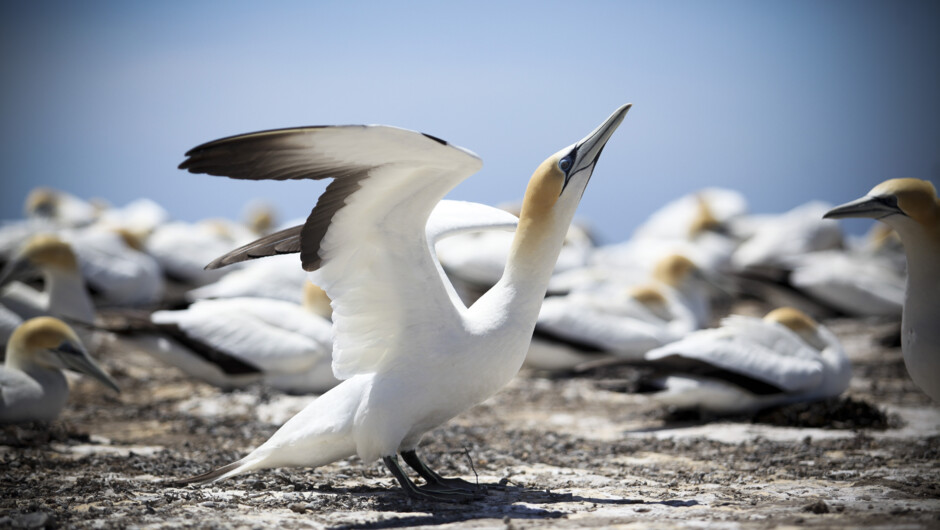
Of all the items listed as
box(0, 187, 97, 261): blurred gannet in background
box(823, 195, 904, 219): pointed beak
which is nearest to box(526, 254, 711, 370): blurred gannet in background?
box(823, 195, 904, 219): pointed beak

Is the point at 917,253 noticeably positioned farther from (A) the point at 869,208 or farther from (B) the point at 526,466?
(B) the point at 526,466

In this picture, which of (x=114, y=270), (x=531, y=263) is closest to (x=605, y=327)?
(x=531, y=263)

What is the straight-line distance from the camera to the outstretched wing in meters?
4.04

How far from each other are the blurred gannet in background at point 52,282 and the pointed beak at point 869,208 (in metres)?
7.44

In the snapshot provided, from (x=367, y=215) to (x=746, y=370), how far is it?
4304 millimetres

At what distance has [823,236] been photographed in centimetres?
1950

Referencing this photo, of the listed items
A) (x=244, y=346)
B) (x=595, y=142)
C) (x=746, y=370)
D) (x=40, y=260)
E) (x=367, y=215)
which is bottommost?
(x=746, y=370)

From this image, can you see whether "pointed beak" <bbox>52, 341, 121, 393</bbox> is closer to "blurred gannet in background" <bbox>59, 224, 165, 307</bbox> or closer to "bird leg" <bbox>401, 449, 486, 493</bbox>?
"bird leg" <bbox>401, 449, 486, 493</bbox>

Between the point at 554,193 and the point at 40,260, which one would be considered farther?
the point at 40,260

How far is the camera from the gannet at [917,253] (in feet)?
17.0

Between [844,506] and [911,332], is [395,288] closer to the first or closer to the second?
[844,506]

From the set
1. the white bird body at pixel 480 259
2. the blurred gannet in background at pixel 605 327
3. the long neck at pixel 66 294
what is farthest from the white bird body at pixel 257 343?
the white bird body at pixel 480 259

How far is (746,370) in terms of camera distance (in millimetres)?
7465

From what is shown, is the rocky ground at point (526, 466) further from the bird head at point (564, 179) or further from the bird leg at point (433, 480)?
the bird head at point (564, 179)
